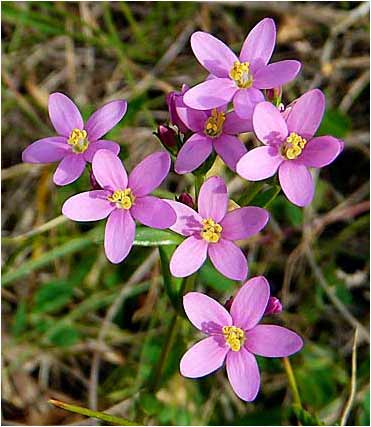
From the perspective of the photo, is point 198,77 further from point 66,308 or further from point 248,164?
point 248,164

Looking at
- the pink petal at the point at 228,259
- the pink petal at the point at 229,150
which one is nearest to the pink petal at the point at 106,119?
the pink petal at the point at 229,150

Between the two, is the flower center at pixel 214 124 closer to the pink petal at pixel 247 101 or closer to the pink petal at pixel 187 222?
the pink petal at pixel 247 101

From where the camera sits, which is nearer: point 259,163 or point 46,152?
point 259,163

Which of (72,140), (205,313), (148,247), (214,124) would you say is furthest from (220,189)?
(148,247)

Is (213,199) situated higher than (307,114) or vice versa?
(307,114)

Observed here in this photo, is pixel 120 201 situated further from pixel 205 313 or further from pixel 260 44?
pixel 260 44

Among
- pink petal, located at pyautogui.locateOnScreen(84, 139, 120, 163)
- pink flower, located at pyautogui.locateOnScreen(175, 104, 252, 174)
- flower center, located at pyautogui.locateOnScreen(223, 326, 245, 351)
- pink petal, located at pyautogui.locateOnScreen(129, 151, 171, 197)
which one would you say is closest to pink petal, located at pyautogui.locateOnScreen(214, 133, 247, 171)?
pink flower, located at pyautogui.locateOnScreen(175, 104, 252, 174)

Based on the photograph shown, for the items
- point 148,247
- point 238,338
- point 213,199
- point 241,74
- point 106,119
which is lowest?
point 148,247
